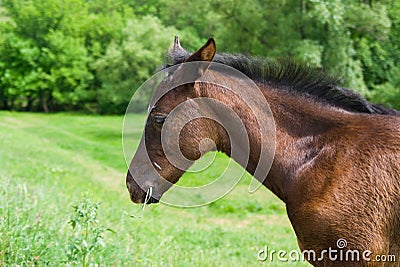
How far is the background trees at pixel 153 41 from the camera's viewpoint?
49.4ft

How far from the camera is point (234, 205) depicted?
41.4 ft

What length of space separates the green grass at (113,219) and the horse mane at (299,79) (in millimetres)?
1300

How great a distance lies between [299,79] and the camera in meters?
3.08

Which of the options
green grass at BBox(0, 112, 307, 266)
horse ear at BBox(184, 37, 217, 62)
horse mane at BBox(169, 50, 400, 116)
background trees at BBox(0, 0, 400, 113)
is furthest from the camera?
background trees at BBox(0, 0, 400, 113)

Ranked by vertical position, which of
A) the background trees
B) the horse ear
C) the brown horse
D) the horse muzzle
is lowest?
the background trees

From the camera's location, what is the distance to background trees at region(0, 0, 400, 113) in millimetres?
15055

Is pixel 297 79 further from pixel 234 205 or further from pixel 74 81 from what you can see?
pixel 74 81

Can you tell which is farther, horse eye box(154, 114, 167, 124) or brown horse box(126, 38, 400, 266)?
horse eye box(154, 114, 167, 124)

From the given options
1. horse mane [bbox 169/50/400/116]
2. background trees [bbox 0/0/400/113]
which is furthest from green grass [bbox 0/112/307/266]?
background trees [bbox 0/0/400/113]

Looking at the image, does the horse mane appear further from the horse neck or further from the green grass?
the green grass

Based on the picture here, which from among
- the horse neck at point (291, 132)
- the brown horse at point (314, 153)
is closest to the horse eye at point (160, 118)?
the brown horse at point (314, 153)

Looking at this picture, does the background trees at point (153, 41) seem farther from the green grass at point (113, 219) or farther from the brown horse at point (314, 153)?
the green grass at point (113, 219)

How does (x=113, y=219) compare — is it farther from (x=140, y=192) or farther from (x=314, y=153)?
(x=314, y=153)

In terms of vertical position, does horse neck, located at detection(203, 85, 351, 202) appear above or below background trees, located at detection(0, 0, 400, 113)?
above
